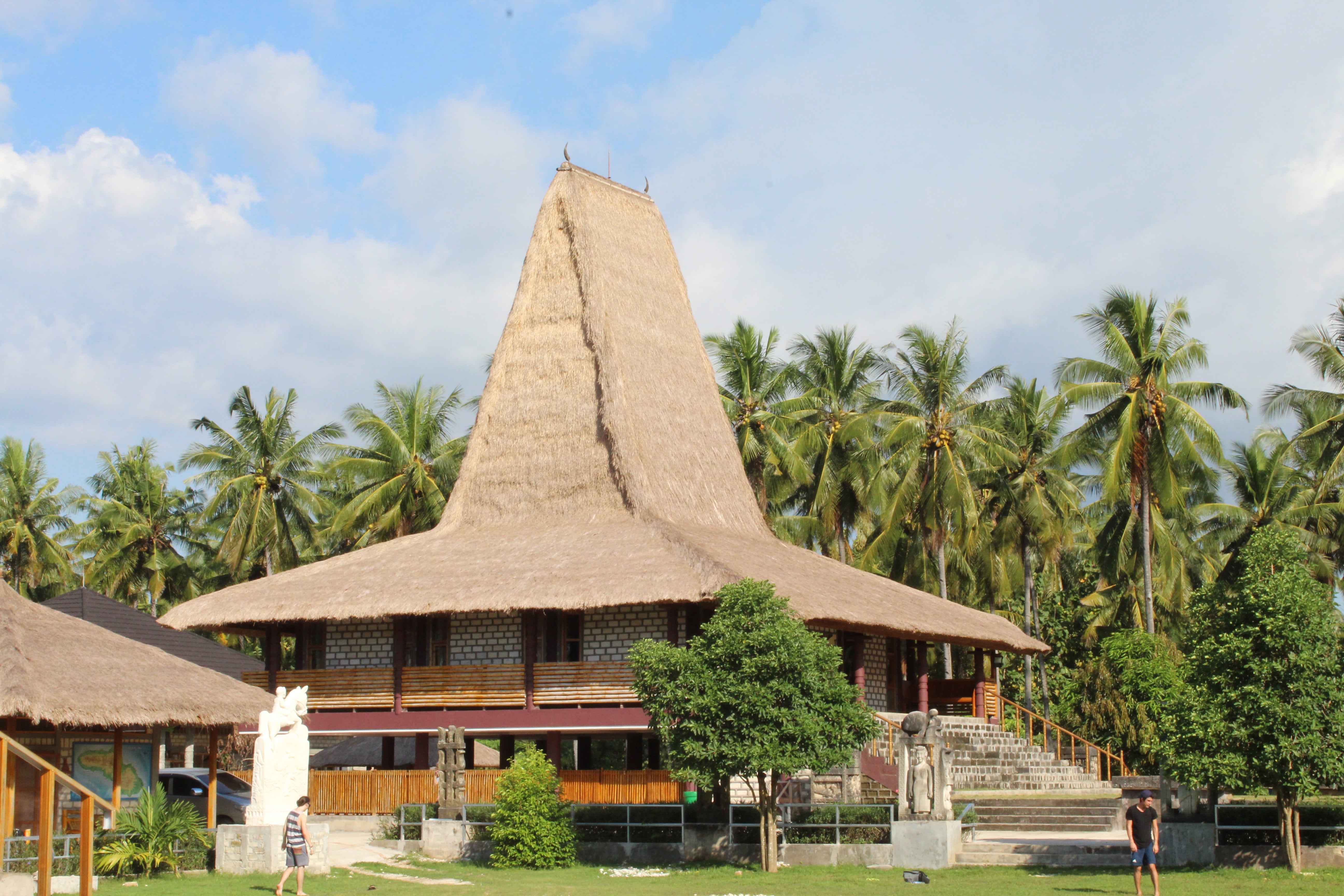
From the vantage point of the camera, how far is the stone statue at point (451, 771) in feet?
76.1

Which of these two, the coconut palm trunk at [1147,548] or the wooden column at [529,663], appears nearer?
the wooden column at [529,663]

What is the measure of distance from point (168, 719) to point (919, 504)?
83.0ft

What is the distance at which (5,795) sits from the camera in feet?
60.5

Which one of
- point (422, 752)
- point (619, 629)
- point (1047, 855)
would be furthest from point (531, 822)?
point (422, 752)

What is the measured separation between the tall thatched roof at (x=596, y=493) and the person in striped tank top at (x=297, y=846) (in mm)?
7894

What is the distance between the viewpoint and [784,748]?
63.2 feet

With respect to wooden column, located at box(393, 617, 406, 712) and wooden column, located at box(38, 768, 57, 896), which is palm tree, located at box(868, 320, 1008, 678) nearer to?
wooden column, located at box(393, 617, 406, 712)

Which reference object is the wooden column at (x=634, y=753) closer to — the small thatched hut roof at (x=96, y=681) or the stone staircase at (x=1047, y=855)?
the small thatched hut roof at (x=96, y=681)

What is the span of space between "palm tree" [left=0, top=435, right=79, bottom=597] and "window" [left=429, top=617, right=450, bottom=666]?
104 feet

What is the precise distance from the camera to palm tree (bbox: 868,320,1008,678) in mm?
39875

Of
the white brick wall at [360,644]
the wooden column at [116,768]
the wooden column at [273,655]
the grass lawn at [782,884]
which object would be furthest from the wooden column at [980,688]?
the wooden column at [116,768]

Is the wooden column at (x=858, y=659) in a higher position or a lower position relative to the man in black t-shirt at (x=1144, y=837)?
higher

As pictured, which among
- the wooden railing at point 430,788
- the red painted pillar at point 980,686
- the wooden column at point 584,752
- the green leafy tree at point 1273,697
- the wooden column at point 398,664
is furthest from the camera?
the wooden column at point 584,752

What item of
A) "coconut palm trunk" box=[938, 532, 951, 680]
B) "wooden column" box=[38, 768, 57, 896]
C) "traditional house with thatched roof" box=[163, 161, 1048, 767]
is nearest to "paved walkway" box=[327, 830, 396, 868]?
"traditional house with thatched roof" box=[163, 161, 1048, 767]
